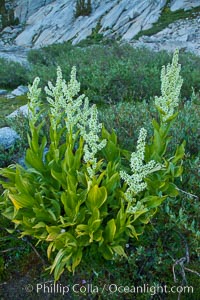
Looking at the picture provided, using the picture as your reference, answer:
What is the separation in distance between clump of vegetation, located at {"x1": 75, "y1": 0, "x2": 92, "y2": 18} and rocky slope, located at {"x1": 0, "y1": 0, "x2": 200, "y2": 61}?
0.31 metres

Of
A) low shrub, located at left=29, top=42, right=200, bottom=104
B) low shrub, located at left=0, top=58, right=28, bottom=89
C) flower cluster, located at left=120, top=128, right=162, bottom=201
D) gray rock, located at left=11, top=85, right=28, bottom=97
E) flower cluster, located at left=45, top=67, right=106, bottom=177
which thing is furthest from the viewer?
low shrub, located at left=0, top=58, right=28, bottom=89

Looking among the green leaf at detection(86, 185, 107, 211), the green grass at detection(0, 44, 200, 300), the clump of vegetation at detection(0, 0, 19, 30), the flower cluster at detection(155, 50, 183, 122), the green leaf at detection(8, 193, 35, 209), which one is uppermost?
the flower cluster at detection(155, 50, 183, 122)

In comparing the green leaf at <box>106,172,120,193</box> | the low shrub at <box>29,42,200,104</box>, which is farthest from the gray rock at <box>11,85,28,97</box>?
the green leaf at <box>106,172,120,193</box>

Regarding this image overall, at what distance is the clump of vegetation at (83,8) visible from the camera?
2644 cm

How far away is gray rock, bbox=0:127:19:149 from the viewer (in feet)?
17.0

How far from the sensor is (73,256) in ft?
10.7

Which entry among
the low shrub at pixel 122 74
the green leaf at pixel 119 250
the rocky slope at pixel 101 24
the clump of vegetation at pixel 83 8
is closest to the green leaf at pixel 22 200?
the green leaf at pixel 119 250

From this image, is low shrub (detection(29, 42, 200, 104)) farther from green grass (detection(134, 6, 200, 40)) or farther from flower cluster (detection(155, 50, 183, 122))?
green grass (detection(134, 6, 200, 40))

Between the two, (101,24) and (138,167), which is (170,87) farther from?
(101,24)

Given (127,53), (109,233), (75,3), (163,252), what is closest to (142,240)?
(163,252)

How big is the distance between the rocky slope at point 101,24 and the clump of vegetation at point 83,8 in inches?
12.2

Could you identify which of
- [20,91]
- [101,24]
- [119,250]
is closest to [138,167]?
[119,250]

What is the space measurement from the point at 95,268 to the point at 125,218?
0.60 m

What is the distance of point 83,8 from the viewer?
26.7m
